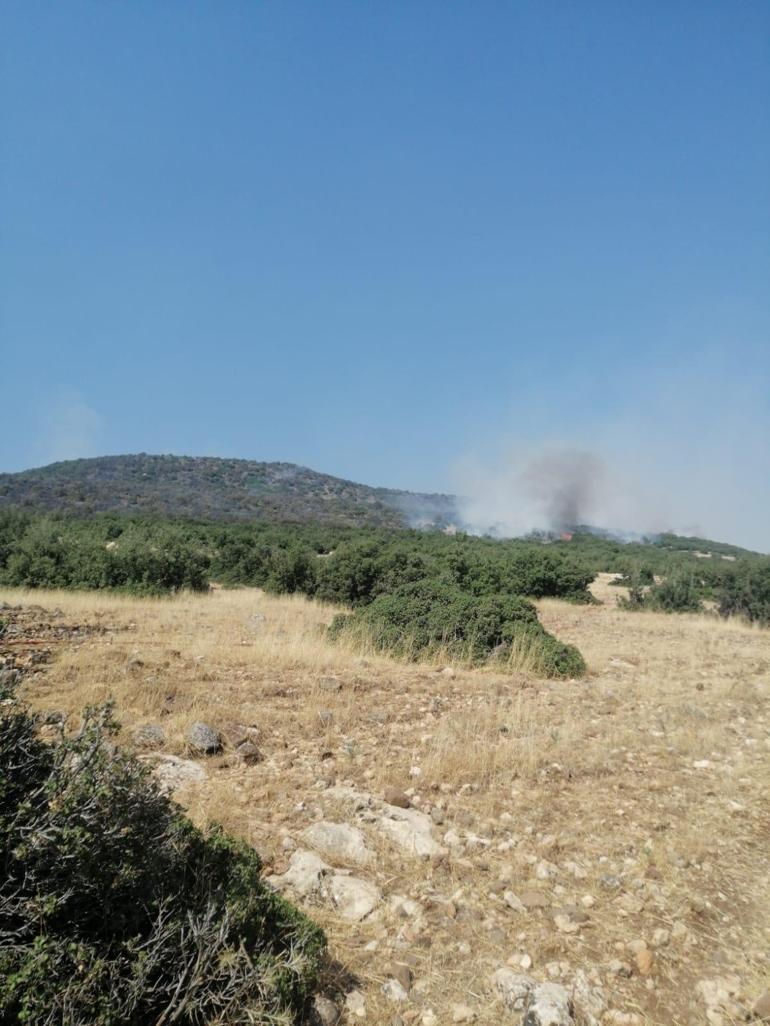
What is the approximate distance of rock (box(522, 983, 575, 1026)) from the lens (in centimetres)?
232

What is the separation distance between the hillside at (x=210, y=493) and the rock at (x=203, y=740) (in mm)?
39724

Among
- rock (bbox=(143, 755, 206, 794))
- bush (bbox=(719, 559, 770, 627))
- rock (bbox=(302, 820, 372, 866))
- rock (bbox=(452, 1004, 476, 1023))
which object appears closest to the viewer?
rock (bbox=(452, 1004, 476, 1023))

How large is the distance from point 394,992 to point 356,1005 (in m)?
0.18

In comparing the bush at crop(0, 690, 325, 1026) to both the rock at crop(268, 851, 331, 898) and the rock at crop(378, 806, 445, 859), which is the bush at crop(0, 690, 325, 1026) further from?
the rock at crop(378, 806, 445, 859)

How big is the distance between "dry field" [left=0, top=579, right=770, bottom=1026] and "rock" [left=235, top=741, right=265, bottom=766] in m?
0.08

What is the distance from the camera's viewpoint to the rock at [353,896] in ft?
9.86

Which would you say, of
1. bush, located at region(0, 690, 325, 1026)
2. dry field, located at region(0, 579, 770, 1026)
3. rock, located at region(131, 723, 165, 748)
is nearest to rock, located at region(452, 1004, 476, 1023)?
dry field, located at region(0, 579, 770, 1026)

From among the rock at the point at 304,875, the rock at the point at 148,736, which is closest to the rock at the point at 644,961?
the rock at the point at 304,875

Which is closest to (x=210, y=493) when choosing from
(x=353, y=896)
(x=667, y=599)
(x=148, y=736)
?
(x=667, y=599)

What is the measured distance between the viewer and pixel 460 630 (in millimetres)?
9141

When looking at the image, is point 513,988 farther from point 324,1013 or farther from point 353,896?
point 353,896

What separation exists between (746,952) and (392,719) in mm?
3562

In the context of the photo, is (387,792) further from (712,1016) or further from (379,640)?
(379,640)

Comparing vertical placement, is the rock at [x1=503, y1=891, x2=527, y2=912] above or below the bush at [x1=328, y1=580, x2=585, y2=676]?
below
